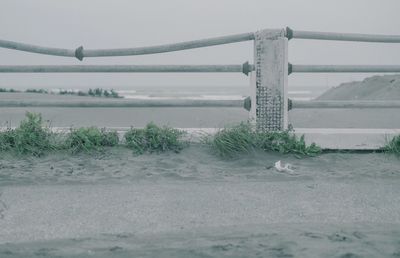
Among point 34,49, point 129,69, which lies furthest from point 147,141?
point 34,49

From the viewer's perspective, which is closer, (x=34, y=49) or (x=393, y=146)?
(x=393, y=146)

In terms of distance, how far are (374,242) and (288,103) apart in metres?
2.45

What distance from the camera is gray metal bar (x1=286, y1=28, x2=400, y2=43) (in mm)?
5151

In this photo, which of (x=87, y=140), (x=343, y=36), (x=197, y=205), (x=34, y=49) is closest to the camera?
(x=197, y=205)

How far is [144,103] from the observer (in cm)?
514

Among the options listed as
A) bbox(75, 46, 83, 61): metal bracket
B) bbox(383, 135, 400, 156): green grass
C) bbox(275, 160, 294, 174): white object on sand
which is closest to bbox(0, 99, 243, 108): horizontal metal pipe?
bbox(75, 46, 83, 61): metal bracket

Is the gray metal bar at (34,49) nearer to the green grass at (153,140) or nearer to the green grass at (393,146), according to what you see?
the green grass at (153,140)

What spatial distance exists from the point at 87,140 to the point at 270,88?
184cm

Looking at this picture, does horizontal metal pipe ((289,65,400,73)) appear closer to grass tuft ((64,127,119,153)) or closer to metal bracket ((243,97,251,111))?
metal bracket ((243,97,251,111))

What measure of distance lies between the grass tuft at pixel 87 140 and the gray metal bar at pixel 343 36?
2038 millimetres

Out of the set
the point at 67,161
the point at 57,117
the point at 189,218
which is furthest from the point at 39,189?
the point at 57,117

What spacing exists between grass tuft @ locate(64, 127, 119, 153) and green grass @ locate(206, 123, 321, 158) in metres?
0.94

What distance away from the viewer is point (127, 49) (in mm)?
5281

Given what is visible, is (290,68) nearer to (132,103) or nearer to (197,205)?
(132,103)
